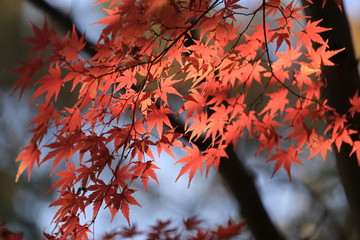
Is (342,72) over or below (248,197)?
over

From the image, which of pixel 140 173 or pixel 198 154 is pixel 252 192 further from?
pixel 140 173

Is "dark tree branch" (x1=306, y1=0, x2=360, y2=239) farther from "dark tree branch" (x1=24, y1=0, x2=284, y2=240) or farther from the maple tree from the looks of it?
"dark tree branch" (x1=24, y1=0, x2=284, y2=240)

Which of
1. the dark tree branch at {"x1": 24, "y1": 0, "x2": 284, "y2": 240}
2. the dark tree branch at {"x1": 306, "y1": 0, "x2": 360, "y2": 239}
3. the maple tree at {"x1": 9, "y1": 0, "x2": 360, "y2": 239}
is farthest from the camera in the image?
the dark tree branch at {"x1": 24, "y1": 0, "x2": 284, "y2": 240}

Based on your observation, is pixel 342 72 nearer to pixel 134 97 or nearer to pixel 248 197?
pixel 248 197

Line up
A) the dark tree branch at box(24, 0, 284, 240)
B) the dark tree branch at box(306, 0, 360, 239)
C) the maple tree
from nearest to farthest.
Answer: the maple tree < the dark tree branch at box(306, 0, 360, 239) < the dark tree branch at box(24, 0, 284, 240)

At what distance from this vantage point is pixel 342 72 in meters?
1.75

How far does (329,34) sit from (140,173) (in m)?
0.99

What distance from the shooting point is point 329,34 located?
172 cm

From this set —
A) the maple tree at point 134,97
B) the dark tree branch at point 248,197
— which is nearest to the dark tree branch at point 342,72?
the maple tree at point 134,97

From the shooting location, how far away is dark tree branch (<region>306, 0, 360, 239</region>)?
1.71m

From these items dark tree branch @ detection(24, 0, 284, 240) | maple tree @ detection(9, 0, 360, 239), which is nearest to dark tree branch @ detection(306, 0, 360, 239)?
Result: maple tree @ detection(9, 0, 360, 239)

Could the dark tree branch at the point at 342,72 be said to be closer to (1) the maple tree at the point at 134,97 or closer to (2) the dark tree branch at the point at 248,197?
(1) the maple tree at the point at 134,97

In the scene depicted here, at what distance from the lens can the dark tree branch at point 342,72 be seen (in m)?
1.71

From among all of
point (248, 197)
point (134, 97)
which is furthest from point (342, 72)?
point (134, 97)
